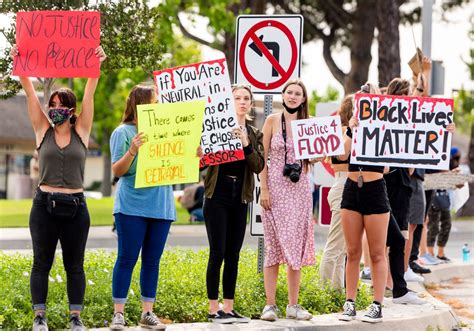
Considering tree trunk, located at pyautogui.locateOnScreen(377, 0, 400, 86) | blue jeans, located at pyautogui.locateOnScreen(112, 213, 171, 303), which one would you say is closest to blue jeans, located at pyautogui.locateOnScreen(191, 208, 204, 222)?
tree trunk, located at pyautogui.locateOnScreen(377, 0, 400, 86)

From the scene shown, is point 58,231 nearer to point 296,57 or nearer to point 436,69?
point 296,57

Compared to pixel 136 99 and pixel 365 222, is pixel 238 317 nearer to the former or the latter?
pixel 365 222

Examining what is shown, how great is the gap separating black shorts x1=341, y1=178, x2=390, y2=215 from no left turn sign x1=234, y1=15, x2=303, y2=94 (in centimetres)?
146

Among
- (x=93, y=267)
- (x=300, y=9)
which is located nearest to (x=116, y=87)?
(x=300, y=9)

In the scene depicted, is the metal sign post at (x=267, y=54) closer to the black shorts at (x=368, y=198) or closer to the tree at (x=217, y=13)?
the black shorts at (x=368, y=198)

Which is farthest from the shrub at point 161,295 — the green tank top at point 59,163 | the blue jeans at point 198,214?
the blue jeans at point 198,214

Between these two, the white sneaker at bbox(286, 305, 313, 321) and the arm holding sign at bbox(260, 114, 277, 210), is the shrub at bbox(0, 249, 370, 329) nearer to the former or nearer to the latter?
the white sneaker at bbox(286, 305, 313, 321)

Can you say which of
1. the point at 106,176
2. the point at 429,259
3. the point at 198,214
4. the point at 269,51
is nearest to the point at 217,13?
the point at 198,214

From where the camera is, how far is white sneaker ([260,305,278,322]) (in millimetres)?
8883

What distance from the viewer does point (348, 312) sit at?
9.13 metres

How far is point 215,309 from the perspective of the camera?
8.82 m

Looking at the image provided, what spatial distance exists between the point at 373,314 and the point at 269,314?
0.88 m

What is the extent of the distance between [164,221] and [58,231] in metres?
0.85

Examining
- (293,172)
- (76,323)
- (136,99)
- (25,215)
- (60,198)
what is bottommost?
(76,323)
